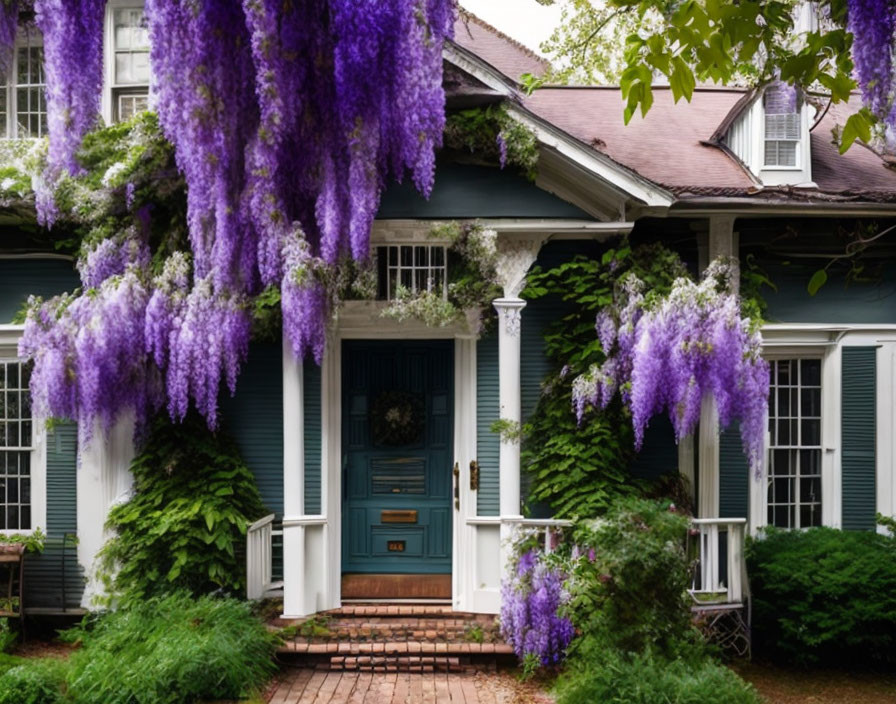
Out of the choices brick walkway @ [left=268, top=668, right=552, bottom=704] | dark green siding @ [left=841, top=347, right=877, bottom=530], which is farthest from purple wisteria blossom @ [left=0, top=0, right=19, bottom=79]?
dark green siding @ [left=841, top=347, right=877, bottom=530]

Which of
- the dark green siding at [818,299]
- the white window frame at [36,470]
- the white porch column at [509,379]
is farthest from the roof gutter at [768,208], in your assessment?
the white window frame at [36,470]

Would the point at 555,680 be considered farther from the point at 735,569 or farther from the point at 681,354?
the point at 681,354

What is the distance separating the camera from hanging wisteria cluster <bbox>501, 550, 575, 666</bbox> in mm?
7371

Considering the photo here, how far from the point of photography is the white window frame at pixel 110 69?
910cm

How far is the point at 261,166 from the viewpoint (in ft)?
25.0

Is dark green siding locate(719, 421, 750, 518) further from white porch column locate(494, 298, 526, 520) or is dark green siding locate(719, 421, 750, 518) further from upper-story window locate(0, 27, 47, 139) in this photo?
upper-story window locate(0, 27, 47, 139)

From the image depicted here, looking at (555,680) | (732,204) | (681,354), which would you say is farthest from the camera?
(732,204)

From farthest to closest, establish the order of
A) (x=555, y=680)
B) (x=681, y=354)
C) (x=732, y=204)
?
1. (x=732, y=204)
2. (x=681, y=354)
3. (x=555, y=680)

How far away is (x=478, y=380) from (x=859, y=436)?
4.01 metres

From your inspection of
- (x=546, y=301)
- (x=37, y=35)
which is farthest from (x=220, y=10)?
→ (x=546, y=301)

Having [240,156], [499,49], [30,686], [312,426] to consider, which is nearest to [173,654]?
[30,686]

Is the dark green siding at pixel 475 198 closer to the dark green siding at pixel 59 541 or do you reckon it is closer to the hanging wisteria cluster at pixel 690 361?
the hanging wisteria cluster at pixel 690 361

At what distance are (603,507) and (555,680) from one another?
1.60 meters

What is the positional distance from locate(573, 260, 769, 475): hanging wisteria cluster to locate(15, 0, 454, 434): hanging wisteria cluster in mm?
2441
